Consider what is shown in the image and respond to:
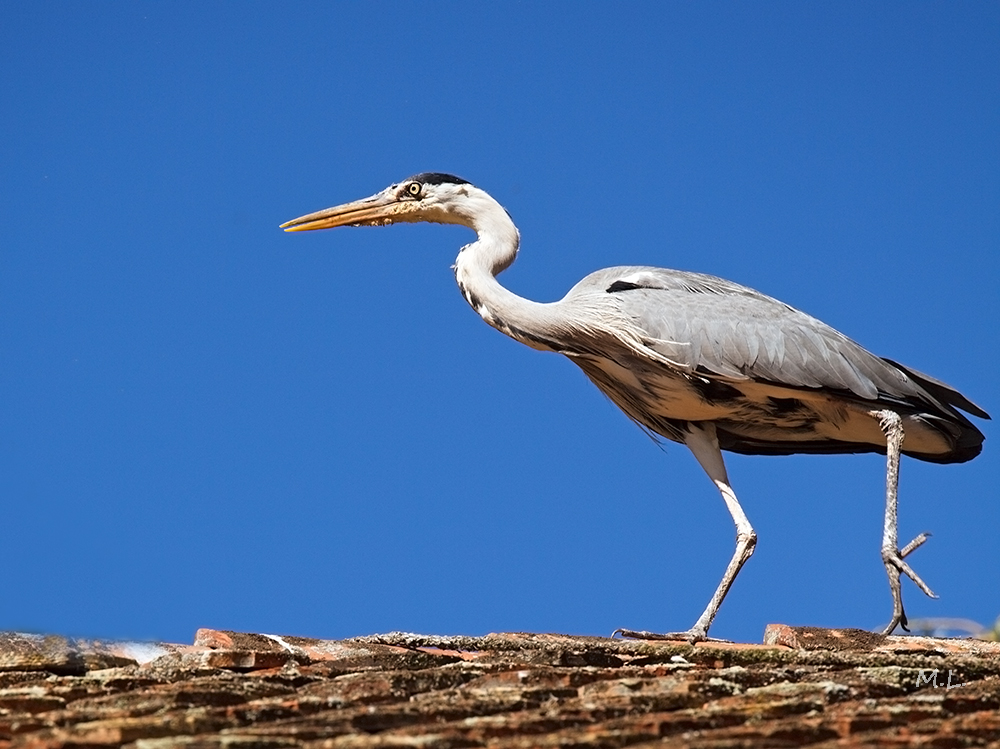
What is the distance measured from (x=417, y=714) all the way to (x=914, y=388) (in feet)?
17.4

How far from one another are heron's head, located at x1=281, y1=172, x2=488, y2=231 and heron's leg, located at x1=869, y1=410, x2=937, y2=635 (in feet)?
9.13

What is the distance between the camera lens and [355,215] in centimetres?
955

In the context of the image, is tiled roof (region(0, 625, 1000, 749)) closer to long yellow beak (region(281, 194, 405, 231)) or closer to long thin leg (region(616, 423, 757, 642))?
long thin leg (region(616, 423, 757, 642))

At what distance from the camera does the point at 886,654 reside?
5582mm

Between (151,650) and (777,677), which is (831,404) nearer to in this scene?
(777,677)

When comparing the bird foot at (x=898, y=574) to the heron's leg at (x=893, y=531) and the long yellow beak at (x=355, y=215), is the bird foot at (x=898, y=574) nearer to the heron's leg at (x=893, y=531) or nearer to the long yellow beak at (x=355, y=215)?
the heron's leg at (x=893, y=531)

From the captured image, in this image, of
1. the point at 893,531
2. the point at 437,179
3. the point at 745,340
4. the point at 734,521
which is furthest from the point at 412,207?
the point at 893,531

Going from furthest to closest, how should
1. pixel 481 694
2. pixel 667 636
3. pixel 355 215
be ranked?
pixel 355 215 < pixel 667 636 < pixel 481 694

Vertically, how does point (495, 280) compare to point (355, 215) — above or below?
below

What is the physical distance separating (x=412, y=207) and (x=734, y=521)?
115 inches

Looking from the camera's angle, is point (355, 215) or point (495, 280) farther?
point (355, 215)

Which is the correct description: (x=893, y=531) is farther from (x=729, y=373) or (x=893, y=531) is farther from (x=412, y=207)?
(x=412, y=207)

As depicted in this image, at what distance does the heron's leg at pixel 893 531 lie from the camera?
7566mm

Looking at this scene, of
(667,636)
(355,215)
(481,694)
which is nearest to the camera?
(481,694)
